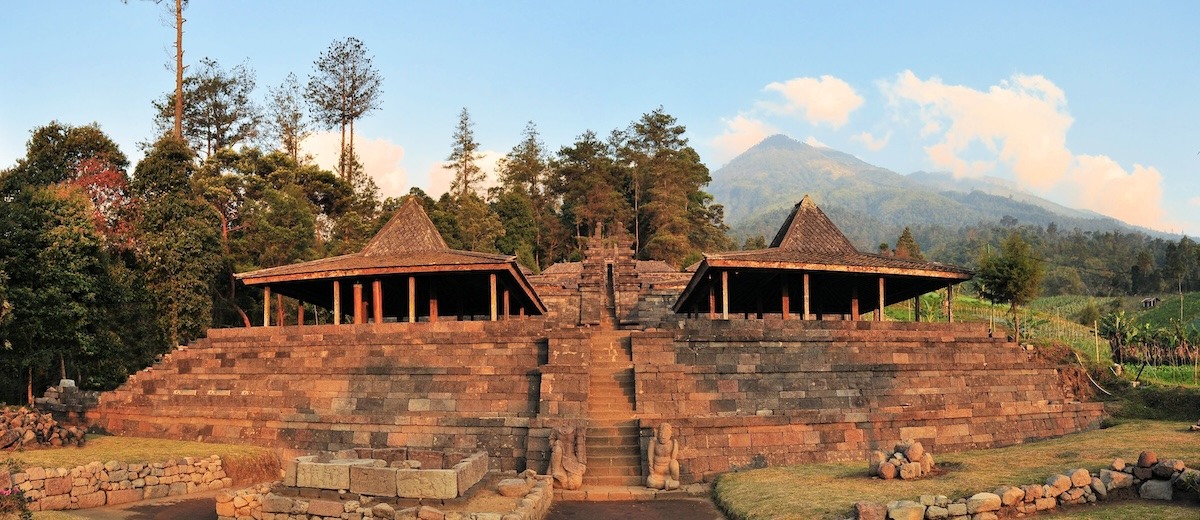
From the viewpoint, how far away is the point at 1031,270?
93.3ft

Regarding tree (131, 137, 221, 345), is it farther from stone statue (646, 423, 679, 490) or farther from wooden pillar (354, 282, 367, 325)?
stone statue (646, 423, 679, 490)

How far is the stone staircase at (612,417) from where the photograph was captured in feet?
49.6

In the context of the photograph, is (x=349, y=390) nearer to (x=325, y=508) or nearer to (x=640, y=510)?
(x=325, y=508)

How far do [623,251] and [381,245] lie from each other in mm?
15174

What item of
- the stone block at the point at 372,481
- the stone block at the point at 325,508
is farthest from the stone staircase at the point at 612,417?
the stone block at the point at 325,508

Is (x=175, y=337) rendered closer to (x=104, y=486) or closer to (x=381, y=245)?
(x=381, y=245)

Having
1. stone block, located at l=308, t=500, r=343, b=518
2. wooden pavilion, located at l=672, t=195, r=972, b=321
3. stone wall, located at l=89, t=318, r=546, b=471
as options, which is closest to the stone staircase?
stone wall, located at l=89, t=318, r=546, b=471

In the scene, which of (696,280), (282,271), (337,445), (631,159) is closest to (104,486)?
(337,445)

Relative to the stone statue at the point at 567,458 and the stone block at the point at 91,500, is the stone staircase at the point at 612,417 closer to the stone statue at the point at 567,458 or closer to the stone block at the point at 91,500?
the stone statue at the point at 567,458

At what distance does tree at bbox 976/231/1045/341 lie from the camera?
28141 millimetres

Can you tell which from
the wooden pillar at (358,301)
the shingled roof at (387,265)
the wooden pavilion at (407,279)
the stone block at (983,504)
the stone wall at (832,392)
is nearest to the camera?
the stone block at (983,504)

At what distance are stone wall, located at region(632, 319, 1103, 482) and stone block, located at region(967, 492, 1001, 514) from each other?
5988 mm

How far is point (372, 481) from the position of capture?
11562 millimetres

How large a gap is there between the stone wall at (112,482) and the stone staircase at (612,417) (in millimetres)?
6813
